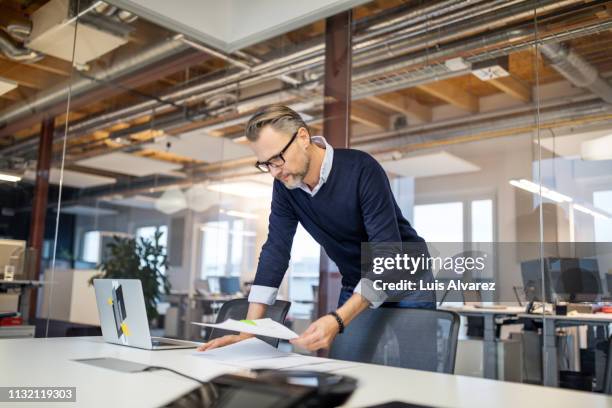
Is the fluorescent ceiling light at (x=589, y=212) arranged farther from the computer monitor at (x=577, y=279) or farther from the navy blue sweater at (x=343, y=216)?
the navy blue sweater at (x=343, y=216)

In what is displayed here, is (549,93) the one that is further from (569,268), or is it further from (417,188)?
(417,188)

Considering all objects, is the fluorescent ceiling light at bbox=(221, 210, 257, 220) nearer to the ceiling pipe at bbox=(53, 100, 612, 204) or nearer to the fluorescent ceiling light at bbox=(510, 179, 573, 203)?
the ceiling pipe at bbox=(53, 100, 612, 204)

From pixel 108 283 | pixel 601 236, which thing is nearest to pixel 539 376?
pixel 601 236

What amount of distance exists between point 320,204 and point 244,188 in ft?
10.9

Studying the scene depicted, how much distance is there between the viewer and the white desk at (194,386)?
1.03 metres

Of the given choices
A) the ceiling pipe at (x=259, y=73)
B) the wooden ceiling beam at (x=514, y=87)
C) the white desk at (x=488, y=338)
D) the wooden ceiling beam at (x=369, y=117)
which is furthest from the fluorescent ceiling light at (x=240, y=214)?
the wooden ceiling beam at (x=514, y=87)

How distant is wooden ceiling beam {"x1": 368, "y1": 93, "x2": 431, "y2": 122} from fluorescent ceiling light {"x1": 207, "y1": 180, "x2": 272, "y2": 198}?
1228 millimetres

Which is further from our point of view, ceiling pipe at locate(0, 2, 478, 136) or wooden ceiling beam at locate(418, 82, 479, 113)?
wooden ceiling beam at locate(418, 82, 479, 113)

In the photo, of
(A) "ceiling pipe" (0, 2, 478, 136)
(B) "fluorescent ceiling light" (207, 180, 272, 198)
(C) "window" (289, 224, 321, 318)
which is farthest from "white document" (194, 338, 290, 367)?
(B) "fluorescent ceiling light" (207, 180, 272, 198)

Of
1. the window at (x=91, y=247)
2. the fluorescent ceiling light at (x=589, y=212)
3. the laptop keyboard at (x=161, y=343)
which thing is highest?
the fluorescent ceiling light at (x=589, y=212)

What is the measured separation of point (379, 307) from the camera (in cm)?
186

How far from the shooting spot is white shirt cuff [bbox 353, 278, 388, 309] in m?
1.76

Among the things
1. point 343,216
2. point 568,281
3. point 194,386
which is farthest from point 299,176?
point 568,281

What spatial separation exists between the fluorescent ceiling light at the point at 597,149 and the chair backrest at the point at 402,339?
8.16 feet
